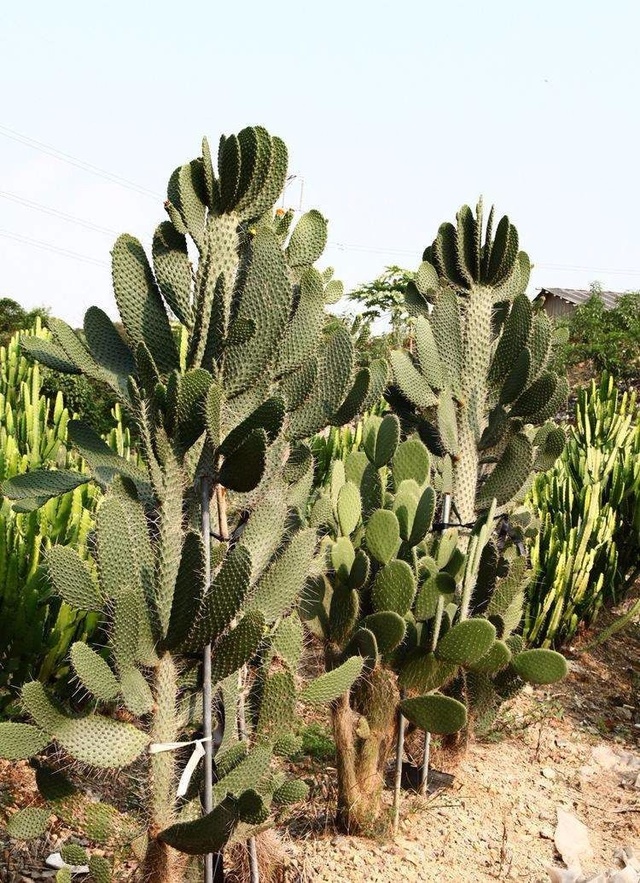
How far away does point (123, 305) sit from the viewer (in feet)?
6.77

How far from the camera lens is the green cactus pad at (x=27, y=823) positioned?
6.26 ft

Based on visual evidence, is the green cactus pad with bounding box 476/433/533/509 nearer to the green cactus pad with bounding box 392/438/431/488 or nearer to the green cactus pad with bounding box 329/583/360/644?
the green cactus pad with bounding box 392/438/431/488

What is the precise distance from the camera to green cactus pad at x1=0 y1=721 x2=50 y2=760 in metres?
1.78

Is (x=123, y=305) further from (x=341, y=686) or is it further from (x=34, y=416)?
(x=34, y=416)

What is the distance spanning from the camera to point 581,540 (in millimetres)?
4773

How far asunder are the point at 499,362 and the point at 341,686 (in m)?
1.63

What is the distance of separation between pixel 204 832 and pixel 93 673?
14.5 inches

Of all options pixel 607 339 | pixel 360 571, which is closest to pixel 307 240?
pixel 360 571

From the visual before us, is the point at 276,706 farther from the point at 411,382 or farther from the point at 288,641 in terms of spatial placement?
the point at 411,382

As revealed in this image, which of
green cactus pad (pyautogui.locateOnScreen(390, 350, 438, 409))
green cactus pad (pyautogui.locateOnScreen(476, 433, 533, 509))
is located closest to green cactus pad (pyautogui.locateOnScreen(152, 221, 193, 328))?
green cactus pad (pyautogui.locateOnScreen(390, 350, 438, 409))

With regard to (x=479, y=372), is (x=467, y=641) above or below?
below

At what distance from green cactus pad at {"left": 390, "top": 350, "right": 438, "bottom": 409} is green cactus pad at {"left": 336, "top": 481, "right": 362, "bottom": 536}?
25.0 inches

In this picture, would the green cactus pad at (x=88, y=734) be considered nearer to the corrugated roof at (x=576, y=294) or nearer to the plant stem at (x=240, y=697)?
the plant stem at (x=240, y=697)

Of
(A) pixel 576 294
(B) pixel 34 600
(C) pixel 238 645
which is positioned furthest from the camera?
(A) pixel 576 294
